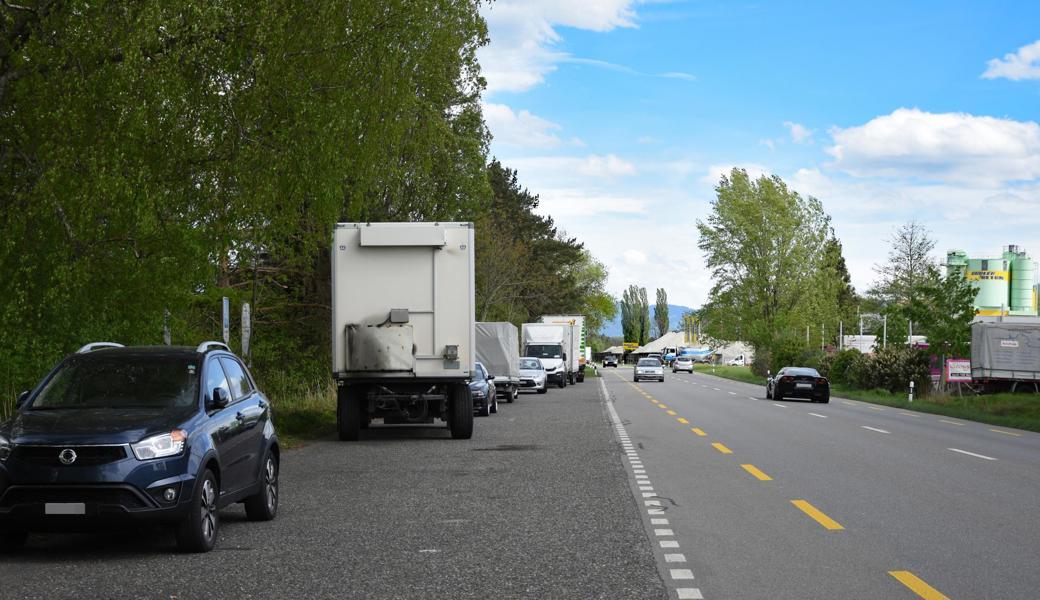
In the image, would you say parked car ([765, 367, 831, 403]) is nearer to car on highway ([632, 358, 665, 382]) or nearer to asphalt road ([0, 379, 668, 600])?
car on highway ([632, 358, 665, 382])

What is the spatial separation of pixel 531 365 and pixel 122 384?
1547 inches

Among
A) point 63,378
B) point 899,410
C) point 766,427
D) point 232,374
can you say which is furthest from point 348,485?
point 899,410

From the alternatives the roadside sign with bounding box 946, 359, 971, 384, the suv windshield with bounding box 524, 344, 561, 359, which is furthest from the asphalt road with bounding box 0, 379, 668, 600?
the suv windshield with bounding box 524, 344, 561, 359

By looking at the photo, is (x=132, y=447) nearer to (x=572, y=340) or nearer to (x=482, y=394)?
(x=482, y=394)

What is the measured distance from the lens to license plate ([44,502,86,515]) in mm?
8328

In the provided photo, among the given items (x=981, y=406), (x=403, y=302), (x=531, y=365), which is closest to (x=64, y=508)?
(x=403, y=302)

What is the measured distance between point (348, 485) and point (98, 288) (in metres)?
3.84

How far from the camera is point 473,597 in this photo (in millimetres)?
7156

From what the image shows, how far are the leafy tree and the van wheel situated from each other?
246 feet

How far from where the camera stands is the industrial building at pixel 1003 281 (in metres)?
87.5

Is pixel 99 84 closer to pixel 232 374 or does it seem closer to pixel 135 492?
pixel 232 374

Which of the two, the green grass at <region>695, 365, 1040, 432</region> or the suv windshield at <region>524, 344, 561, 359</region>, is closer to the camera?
the green grass at <region>695, 365, 1040, 432</region>

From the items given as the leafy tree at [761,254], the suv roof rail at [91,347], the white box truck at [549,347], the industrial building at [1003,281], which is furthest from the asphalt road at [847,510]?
the industrial building at [1003,281]

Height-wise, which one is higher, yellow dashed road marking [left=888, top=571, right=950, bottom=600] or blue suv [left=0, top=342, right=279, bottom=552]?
blue suv [left=0, top=342, right=279, bottom=552]
